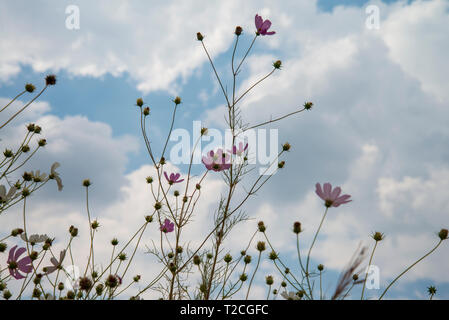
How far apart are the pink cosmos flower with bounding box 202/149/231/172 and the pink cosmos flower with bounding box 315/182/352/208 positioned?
0.95 metres

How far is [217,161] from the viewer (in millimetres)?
2172

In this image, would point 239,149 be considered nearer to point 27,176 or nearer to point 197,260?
point 197,260

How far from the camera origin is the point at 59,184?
199 centimetres

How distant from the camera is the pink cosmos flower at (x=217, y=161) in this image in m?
2.15

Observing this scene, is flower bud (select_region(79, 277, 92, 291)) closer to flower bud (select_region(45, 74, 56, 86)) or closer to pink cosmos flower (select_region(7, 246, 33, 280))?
pink cosmos flower (select_region(7, 246, 33, 280))

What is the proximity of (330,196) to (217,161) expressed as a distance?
3.32 ft

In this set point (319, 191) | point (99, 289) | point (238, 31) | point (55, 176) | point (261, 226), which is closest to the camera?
point (319, 191)

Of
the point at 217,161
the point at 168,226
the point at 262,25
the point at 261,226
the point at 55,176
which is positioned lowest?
the point at 261,226

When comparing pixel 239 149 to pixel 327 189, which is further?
pixel 239 149

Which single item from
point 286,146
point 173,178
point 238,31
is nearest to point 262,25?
point 238,31
